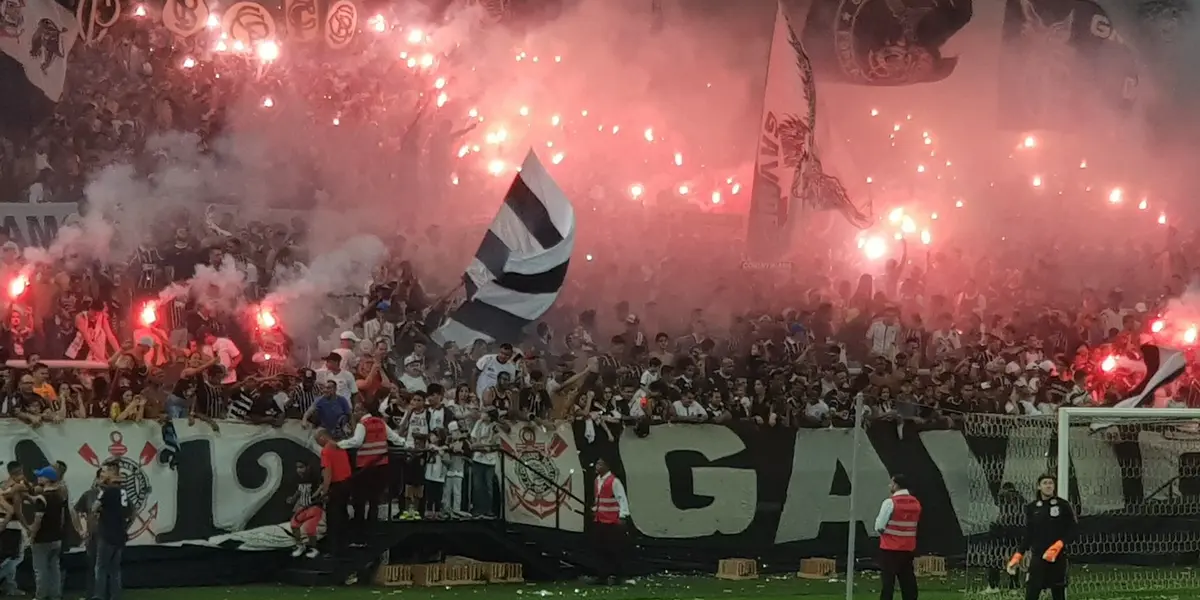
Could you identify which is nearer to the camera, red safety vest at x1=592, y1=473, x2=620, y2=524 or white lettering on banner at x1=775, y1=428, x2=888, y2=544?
red safety vest at x1=592, y1=473, x2=620, y2=524

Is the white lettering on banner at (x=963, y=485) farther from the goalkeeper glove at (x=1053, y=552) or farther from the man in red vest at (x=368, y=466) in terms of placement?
the man in red vest at (x=368, y=466)

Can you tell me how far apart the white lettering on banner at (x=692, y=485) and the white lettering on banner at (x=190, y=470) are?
3593 millimetres

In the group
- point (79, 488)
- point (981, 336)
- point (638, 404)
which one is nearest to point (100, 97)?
point (79, 488)

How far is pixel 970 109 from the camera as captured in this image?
1071 inches

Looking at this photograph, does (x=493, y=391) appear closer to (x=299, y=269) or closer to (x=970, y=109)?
(x=299, y=269)

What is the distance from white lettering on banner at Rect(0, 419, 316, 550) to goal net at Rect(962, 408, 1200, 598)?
8019 millimetres

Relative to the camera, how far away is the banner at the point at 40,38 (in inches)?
747

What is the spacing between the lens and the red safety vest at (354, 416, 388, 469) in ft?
40.2

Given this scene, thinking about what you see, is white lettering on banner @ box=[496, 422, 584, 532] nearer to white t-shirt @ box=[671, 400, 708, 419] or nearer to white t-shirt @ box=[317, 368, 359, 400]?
white t-shirt @ box=[671, 400, 708, 419]

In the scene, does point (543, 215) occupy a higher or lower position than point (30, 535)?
higher

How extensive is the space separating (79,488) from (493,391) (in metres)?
4.47

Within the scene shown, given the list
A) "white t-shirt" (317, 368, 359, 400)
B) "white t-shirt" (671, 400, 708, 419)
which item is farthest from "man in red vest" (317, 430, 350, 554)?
"white t-shirt" (671, 400, 708, 419)

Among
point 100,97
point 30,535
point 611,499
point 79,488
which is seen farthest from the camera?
point 100,97

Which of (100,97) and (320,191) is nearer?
(100,97)
